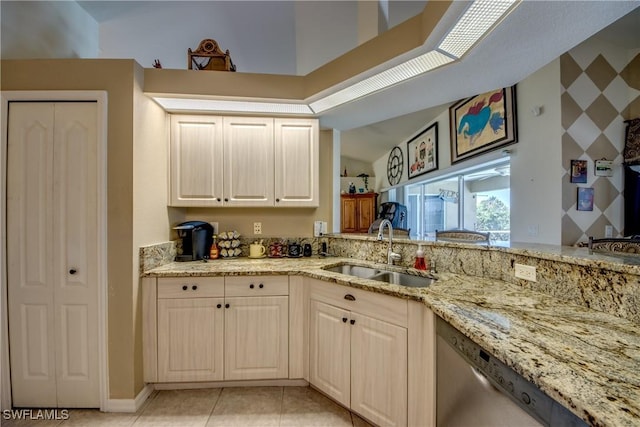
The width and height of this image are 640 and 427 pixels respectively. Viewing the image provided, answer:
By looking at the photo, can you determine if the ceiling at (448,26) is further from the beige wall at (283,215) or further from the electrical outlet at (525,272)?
the electrical outlet at (525,272)

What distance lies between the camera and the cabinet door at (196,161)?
2.30 metres

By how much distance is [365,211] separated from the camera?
7539mm

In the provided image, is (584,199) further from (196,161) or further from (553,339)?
(196,161)

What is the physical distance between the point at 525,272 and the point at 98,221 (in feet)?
8.65

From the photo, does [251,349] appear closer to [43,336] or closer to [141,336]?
[141,336]

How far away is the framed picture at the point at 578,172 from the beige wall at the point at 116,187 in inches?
150

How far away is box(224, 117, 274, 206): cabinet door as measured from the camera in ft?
7.76

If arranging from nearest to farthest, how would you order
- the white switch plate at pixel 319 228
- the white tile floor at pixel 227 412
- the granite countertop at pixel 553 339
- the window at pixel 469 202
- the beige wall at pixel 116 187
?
the granite countertop at pixel 553 339
the white tile floor at pixel 227 412
the beige wall at pixel 116 187
the white switch plate at pixel 319 228
the window at pixel 469 202

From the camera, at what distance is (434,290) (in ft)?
4.59

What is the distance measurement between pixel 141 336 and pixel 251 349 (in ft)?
2.59

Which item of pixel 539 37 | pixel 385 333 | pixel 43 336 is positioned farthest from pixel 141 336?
pixel 539 37

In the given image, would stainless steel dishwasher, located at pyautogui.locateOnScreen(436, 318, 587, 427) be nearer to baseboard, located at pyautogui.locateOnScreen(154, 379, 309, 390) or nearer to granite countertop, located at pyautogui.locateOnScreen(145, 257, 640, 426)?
granite countertop, located at pyautogui.locateOnScreen(145, 257, 640, 426)

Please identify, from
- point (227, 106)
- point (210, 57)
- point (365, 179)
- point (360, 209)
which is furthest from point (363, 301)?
point (365, 179)

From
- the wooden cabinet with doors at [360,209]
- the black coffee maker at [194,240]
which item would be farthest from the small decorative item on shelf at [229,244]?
the wooden cabinet with doors at [360,209]
